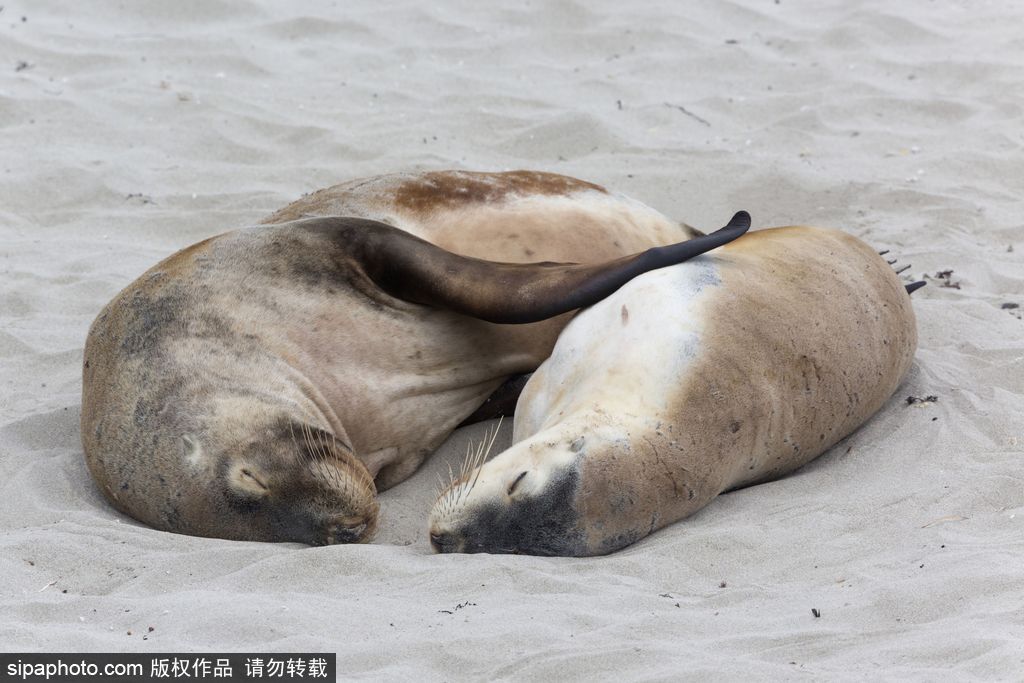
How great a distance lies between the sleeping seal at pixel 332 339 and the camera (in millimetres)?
3689

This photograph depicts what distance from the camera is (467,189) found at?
4.89 metres

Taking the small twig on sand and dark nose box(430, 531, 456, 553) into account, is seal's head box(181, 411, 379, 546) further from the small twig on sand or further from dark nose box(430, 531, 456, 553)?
the small twig on sand

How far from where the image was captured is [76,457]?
14.3 feet

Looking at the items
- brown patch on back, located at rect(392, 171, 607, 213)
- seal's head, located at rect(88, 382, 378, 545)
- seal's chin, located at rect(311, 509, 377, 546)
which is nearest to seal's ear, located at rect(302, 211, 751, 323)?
brown patch on back, located at rect(392, 171, 607, 213)

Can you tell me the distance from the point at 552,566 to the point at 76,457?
1.71m

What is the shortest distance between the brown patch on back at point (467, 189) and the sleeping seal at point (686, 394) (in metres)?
0.78

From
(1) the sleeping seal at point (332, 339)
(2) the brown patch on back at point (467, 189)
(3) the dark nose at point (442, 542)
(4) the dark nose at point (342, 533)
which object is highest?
(2) the brown patch on back at point (467, 189)

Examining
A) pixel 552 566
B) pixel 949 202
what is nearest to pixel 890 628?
pixel 552 566

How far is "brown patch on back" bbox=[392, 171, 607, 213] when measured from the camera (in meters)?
4.86

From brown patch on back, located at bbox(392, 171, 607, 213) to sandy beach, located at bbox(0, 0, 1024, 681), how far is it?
0.84 metres

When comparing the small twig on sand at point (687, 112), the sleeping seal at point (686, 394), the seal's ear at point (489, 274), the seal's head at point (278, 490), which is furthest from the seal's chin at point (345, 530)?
the small twig on sand at point (687, 112)

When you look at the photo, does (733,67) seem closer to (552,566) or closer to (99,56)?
(99,56)

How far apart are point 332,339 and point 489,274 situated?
1.67ft

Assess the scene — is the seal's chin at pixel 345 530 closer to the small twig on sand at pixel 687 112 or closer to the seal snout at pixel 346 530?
the seal snout at pixel 346 530
